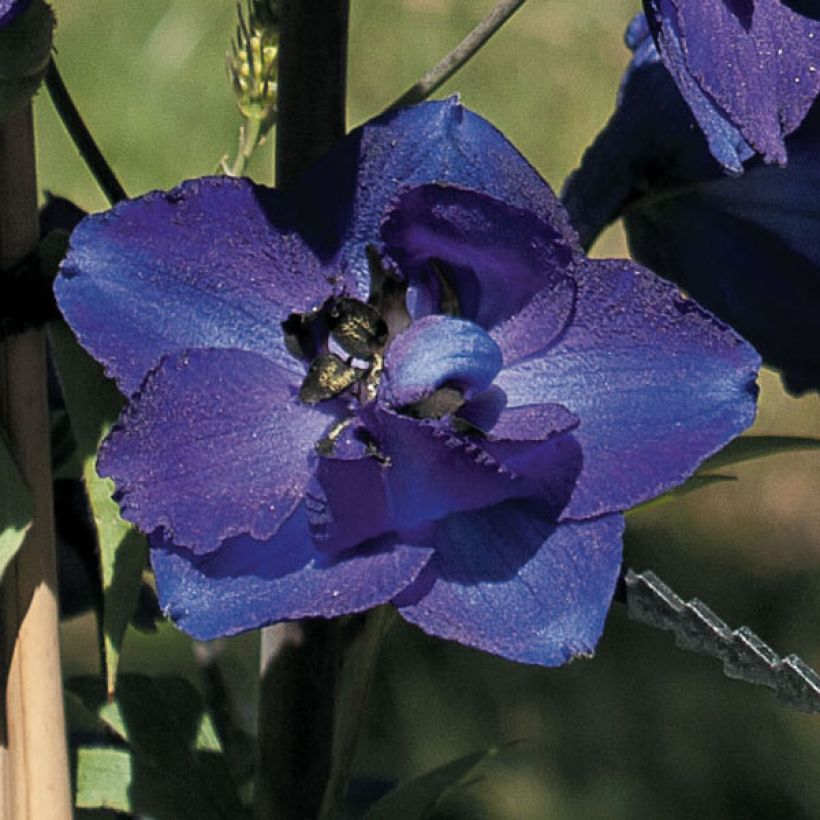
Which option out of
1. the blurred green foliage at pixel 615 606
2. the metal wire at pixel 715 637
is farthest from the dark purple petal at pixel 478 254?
the blurred green foliage at pixel 615 606

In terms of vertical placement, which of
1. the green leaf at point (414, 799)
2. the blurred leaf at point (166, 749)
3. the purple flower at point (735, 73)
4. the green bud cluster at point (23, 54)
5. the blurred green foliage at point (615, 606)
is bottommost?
the blurred green foliage at point (615, 606)

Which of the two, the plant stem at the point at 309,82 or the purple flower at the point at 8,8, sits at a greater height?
the purple flower at the point at 8,8

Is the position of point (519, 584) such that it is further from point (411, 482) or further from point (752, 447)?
point (752, 447)

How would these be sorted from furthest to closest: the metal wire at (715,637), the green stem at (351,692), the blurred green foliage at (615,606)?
1. the blurred green foliage at (615,606)
2. the green stem at (351,692)
3. the metal wire at (715,637)

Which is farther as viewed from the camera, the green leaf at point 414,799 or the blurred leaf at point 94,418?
the green leaf at point 414,799

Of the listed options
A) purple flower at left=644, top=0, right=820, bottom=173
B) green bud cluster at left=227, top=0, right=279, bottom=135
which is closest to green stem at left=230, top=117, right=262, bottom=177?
green bud cluster at left=227, top=0, right=279, bottom=135

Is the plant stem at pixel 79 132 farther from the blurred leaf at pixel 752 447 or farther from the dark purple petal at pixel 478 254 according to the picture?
the blurred leaf at pixel 752 447

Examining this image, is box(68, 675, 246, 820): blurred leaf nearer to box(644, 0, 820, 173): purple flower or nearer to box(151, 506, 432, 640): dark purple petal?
box(151, 506, 432, 640): dark purple petal
